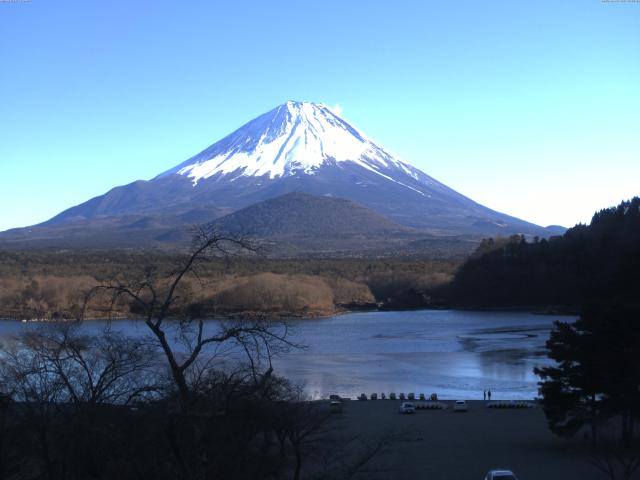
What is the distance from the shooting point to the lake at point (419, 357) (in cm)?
2217

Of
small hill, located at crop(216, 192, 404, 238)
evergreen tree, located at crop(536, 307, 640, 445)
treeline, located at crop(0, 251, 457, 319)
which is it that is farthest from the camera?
small hill, located at crop(216, 192, 404, 238)

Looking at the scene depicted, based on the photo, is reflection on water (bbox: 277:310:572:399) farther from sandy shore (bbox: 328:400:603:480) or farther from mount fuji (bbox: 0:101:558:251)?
mount fuji (bbox: 0:101:558:251)

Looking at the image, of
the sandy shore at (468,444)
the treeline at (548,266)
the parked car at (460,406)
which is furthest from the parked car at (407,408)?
the treeline at (548,266)

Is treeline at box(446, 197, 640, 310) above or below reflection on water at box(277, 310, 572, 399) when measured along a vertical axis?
above

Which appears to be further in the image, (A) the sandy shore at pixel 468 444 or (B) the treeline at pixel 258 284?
(B) the treeline at pixel 258 284

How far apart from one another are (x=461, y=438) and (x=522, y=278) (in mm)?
43193

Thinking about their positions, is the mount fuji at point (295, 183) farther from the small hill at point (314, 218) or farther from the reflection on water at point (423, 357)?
the reflection on water at point (423, 357)

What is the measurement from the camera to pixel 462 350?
100 feet

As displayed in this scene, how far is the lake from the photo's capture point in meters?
22.2

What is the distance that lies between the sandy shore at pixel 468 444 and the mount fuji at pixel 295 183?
10743cm

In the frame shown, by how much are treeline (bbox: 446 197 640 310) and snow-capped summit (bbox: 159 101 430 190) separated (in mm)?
89090

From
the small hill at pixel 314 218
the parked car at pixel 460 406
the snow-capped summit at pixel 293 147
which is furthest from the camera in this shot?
the snow-capped summit at pixel 293 147

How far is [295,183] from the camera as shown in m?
140

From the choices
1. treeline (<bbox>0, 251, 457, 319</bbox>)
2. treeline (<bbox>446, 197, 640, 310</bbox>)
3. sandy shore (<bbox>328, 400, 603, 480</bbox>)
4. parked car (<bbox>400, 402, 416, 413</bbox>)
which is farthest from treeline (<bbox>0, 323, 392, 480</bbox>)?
treeline (<bbox>446, 197, 640, 310</bbox>)
